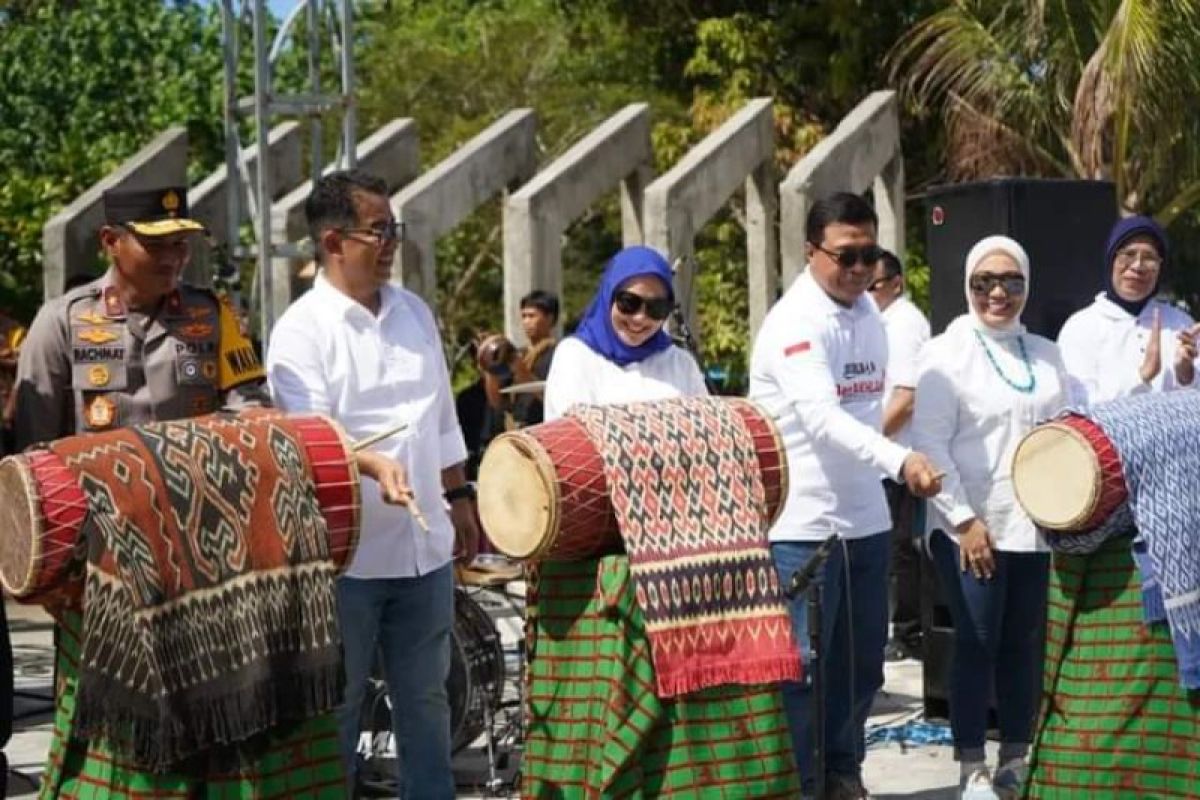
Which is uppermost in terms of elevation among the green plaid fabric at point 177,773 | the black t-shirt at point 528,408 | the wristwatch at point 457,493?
the black t-shirt at point 528,408

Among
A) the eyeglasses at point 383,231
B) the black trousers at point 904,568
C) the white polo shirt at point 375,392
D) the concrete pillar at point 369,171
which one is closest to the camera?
the white polo shirt at point 375,392

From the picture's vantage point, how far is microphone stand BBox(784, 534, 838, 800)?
22.9ft

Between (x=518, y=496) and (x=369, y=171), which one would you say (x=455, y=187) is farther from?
(x=518, y=496)

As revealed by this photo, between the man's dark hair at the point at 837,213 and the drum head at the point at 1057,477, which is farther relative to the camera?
the man's dark hair at the point at 837,213

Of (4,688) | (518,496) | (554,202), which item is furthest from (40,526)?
(554,202)

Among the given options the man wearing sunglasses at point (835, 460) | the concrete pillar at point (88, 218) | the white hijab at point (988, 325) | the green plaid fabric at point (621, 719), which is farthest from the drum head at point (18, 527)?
the concrete pillar at point (88, 218)

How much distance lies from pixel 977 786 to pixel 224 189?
1099 cm

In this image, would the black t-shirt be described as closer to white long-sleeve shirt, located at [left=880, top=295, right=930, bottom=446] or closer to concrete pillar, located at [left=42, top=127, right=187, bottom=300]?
white long-sleeve shirt, located at [left=880, top=295, right=930, bottom=446]

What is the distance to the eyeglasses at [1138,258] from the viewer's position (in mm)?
9141

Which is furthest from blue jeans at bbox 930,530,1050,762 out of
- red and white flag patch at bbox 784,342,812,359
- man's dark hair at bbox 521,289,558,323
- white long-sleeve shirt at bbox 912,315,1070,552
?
man's dark hair at bbox 521,289,558,323

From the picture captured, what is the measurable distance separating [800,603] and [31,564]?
2758 mm

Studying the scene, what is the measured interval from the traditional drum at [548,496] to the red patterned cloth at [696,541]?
56mm

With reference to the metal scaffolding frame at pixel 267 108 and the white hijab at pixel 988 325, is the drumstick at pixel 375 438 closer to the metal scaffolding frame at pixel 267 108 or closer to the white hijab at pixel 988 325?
the white hijab at pixel 988 325

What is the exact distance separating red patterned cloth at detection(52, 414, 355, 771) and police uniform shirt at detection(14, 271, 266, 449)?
1.78 ft
